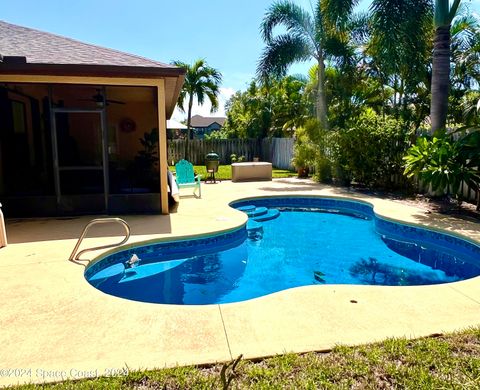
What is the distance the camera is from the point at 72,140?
25.2 ft

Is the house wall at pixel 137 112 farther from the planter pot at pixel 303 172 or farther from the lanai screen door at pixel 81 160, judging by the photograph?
the planter pot at pixel 303 172

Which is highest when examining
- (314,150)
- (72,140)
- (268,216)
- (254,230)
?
(72,140)

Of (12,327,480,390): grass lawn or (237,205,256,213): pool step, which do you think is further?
(237,205,256,213): pool step

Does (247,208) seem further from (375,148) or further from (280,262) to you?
(375,148)

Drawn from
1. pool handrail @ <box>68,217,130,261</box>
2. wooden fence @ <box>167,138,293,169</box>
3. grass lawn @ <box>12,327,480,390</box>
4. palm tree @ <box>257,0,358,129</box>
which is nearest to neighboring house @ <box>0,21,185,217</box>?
pool handrail @ <box>68,217,130,261</box>

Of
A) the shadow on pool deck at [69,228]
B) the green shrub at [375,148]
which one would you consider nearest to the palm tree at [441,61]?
the green shrub at [375,148]

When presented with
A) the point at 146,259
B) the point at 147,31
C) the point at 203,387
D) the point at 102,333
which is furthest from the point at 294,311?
the point at 147,31

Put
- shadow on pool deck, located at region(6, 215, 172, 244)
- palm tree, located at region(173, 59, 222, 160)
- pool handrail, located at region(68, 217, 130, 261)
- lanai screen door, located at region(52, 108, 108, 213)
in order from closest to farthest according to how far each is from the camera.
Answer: pool handrail, located at region(68, 217, 130, 261) → shadow on pool deck, located at region(6, 215, 172, 244) → lanai screen door, located at region(52, 108, 108, 213) → palm tree, located at region(173, 59, 222, 160)

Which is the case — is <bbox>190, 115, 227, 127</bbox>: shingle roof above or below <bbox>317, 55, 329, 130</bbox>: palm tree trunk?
above

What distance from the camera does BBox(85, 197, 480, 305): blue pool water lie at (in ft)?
16.8

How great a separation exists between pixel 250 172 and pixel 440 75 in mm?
7608

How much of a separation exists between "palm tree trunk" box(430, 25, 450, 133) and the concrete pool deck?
656cm

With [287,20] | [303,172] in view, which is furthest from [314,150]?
[287,20]

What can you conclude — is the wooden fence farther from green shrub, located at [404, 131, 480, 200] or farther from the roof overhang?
the roof overhang
